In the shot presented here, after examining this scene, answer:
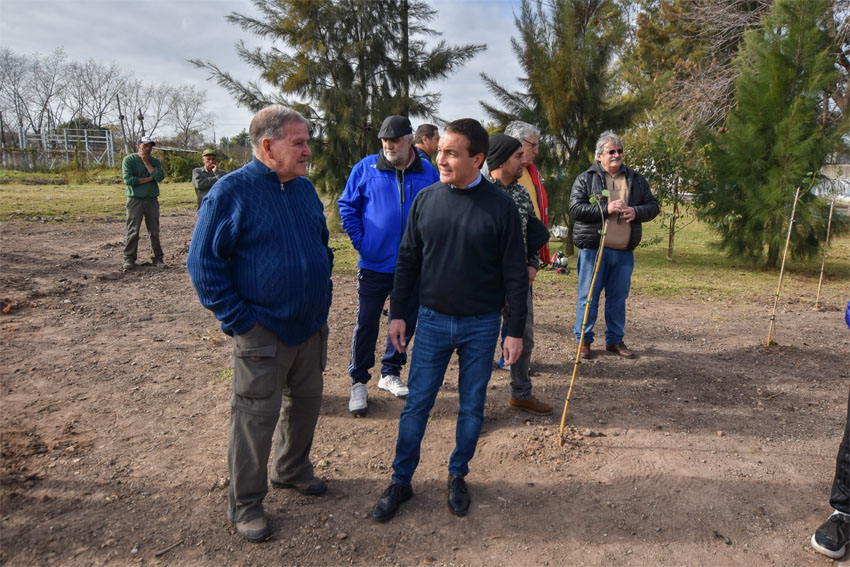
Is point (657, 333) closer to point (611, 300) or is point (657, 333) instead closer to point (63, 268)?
point (611, 300)

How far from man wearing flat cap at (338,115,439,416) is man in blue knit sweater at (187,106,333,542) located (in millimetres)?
1165

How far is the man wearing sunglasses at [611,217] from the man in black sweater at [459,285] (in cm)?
244

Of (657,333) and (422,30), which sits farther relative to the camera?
(422,30)

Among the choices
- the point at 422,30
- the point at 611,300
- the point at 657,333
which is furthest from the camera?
the point at 422,30

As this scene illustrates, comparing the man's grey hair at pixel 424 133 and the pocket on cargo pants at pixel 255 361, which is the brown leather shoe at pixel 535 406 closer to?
the pocket on cargo pants at pixel 255 361

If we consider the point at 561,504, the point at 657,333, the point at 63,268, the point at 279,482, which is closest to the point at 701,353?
the point at 657,333

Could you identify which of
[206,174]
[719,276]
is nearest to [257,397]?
[206,174]

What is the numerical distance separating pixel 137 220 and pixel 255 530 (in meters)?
7.44

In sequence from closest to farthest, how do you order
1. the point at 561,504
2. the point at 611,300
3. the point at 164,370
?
1. the point at 561,504
2. the point at 164,370
3. the point at 611,300

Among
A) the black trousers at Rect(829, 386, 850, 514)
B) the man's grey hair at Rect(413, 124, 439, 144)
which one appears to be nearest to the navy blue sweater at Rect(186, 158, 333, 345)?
the man's grey hair at Rect(413, 124, 439, 144)

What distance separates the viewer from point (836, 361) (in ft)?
17.9

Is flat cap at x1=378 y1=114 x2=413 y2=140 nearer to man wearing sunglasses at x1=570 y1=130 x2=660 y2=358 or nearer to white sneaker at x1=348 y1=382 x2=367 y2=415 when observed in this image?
white sneaker at x1=348 y1=382 x2=367 y2=415

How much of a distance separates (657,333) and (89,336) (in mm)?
5973

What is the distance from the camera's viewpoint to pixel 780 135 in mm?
9992
